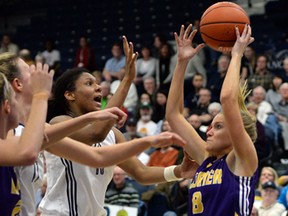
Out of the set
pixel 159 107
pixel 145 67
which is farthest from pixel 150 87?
pixel 145 67

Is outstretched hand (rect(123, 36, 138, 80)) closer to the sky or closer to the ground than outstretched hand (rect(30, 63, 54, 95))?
closer to the ground

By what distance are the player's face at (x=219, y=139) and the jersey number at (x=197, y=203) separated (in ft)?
0.97

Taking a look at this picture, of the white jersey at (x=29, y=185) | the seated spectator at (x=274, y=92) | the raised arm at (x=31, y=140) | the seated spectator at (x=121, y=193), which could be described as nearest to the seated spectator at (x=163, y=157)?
the seated spectator at (x=121, y=193)

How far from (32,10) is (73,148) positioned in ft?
51.7

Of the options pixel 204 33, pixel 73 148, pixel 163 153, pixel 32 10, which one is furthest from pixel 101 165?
pixel 32 10

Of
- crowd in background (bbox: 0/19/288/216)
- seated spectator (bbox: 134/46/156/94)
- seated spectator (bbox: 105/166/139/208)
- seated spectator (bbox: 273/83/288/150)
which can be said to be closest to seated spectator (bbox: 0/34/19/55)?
crowd in background (bbox: 0/19/288/216)

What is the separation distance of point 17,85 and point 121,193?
5659 millimetres

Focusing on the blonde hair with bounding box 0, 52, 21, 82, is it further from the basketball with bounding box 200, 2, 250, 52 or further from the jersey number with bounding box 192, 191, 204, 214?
the basketball with bounding box 200, 2, 250, 52

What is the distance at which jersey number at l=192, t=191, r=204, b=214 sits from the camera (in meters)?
4.53

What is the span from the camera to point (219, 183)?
4449mm

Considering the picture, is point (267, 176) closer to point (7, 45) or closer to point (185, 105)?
point (185, 105)

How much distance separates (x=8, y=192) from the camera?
370cm

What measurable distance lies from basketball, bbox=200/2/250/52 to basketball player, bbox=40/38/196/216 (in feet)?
1.89

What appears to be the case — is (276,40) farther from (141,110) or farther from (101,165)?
(101,165)
